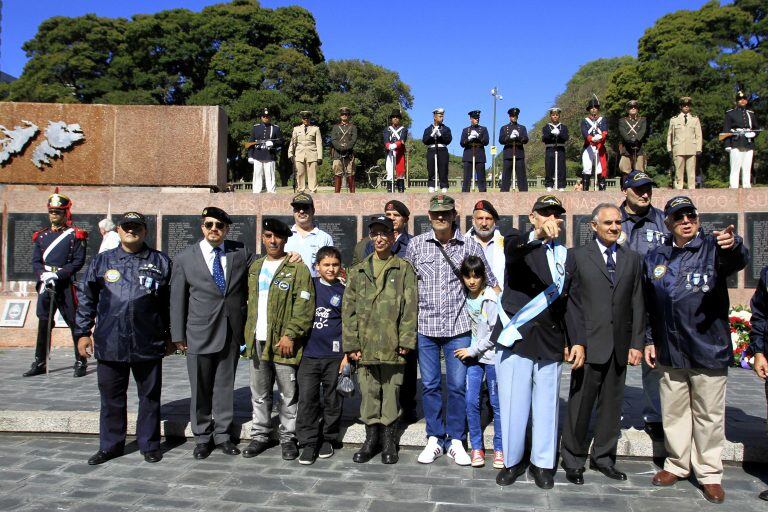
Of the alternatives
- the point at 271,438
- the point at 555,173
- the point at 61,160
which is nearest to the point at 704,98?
the point at 555,173

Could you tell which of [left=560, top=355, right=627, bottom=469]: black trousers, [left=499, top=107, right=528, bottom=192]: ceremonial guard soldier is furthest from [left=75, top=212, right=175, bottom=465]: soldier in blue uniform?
[left=499, top=107, right=528, bottom=192]: ceremonial guard soldier

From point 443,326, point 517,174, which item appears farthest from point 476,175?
point 443,326

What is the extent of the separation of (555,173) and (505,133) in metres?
1.35

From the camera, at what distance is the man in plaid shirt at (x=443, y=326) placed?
4.38 m

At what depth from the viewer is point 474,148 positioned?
12008 millimetres

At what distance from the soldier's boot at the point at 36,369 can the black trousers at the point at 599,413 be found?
627 cm

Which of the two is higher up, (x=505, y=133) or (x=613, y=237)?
(x=505, y=133)

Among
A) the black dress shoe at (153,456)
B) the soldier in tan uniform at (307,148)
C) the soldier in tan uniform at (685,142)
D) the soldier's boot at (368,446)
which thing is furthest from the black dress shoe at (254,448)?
the soldier in tan uniform at (685,142)

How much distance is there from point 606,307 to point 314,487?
229cm

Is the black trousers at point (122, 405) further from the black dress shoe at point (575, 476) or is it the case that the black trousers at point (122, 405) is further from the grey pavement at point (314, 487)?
the black dress shoe at point (575, 476)

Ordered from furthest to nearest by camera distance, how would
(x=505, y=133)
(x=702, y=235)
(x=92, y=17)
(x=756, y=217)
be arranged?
(x=92, y=17)
(x=505, y=133)
(x=756, y=217)
(x=702, y=235)

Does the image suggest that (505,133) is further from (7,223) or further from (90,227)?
(7,223)

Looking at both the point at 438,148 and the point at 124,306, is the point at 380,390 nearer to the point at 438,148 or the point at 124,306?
the point at 124,306

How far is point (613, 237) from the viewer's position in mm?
4102
